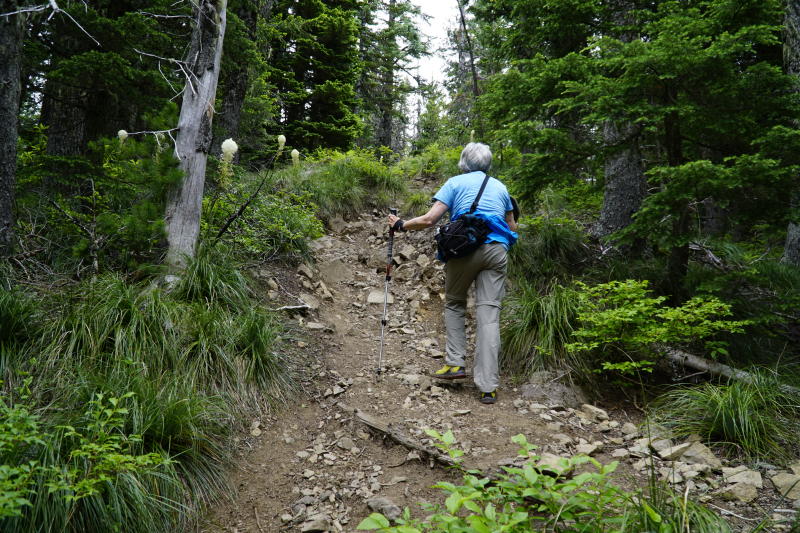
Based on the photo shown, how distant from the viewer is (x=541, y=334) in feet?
15.6

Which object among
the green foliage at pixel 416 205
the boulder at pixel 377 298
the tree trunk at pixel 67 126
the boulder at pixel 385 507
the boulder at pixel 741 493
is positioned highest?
the tree trunk at pixel 67 126

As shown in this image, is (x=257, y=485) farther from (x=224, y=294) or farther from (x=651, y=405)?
(x=651, y=405)

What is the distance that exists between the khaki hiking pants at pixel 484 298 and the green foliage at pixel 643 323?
771 mm

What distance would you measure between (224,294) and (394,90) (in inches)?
652

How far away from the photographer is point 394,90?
19.0 m

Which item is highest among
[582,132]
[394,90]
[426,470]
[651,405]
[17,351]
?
[394,90]

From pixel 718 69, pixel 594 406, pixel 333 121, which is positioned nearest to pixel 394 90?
pixel 333 121

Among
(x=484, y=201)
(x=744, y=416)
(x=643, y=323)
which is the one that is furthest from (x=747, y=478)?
(x=484, y=201)

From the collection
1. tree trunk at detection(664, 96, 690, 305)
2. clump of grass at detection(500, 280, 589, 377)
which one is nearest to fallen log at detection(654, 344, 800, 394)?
tree trunk at detection(664, 96, 690, 305)

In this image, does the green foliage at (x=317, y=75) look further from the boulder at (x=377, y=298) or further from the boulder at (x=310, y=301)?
the boulder at (x=310, y=301)

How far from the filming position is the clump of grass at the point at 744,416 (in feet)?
10.7

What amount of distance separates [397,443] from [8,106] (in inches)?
192

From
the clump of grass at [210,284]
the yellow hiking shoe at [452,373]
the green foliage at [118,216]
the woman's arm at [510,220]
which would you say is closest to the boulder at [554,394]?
the yellow hiking shoe at [452,373]

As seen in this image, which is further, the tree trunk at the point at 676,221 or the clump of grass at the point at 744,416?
the tree trunk at the point at 676,221
